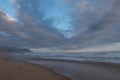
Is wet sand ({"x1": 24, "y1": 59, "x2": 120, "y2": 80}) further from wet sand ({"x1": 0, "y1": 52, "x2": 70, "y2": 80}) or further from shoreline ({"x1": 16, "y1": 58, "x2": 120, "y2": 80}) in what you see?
wet sand ({"x1": 0, "y1": 52, "x2": 70, "y2": 80})

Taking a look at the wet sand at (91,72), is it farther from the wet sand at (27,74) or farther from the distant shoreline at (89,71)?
the wet sand at (27,74)

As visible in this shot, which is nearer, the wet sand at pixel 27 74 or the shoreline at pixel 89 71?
the wet sand at pixel 27 74

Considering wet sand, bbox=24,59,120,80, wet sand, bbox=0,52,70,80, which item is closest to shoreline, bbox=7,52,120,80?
wet sand, bbox=24,59,120,80

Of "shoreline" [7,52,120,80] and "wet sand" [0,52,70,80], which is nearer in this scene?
"wet sand" [0,52,70,80]

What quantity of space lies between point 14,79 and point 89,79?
173 inches

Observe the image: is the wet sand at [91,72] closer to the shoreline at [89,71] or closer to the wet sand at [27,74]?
the shoreline at [89,71]

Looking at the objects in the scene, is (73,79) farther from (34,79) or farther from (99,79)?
(34,79)

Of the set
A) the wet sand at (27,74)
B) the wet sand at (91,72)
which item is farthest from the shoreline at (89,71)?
the wet sand at (27,74)

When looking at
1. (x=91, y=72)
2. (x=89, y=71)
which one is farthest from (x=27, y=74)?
(x=89, y=71)

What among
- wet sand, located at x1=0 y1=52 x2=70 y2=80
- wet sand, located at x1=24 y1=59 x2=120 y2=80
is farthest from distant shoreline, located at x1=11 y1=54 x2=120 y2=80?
wet sand, located at x1=0 y1=52 x2=70 y2=80

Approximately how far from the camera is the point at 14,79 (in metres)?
8.77

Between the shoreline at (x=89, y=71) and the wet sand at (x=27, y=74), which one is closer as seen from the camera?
the wet sand at (x=27, y=74)

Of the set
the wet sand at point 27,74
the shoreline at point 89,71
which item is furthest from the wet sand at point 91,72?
the wet sand at point 27,74

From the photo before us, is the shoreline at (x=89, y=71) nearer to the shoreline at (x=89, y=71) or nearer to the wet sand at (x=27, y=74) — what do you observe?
the shoreline at (x=89, y=71)
